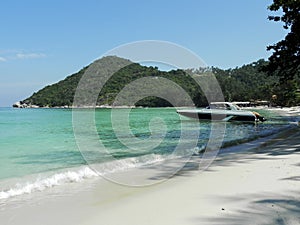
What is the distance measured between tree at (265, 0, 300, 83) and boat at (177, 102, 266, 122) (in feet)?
32.4

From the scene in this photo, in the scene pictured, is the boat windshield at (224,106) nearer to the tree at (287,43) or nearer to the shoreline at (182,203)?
the tree at (287,43)

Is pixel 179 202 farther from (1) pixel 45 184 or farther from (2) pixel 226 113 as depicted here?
(2) pixel 226 113

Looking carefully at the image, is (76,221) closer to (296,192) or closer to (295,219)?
(295,219)

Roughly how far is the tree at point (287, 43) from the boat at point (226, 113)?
9.87 meters

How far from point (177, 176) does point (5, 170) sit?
5883mm

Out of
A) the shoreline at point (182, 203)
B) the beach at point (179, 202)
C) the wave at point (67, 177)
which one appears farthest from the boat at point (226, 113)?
the shoreline at point (182, 203)

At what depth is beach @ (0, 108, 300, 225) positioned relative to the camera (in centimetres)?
446

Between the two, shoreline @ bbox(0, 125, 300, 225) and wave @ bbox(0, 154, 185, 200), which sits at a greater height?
shoreline @ bbox(0, 125, 300, 225)

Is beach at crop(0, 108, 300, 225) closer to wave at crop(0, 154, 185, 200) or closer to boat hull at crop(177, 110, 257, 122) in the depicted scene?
wave at crop(0, 154, 185, 200)

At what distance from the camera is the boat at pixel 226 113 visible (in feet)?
107

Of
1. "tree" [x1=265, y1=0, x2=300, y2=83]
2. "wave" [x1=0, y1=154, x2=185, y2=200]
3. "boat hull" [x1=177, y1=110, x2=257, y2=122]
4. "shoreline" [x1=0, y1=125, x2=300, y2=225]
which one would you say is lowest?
"wave" [x1=0, y1=154, x2=185, y2=200]

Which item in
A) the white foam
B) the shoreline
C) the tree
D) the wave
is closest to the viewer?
the shoreline

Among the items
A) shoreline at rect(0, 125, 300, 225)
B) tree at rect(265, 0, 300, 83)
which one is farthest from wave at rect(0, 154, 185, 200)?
tree at rect(265, 0, 300, 83)

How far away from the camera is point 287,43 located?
20250 mm
